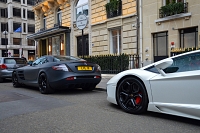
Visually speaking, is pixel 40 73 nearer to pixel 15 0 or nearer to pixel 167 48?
pixel 167 48

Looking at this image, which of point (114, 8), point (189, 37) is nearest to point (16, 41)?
point (114, 8)

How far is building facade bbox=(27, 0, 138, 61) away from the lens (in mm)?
14719

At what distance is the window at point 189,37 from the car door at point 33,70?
26.1 feet

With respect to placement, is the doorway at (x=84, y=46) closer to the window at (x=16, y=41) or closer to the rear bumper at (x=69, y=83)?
the rear bumper at (x=69, y=83)

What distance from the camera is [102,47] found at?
16.9 metres

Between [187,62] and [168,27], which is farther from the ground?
[168,27]

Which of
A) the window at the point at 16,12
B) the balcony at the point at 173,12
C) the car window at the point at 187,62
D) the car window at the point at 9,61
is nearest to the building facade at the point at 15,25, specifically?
the window at the point at 16,12

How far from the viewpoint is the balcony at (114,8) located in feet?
50.5

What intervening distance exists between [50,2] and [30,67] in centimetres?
1683

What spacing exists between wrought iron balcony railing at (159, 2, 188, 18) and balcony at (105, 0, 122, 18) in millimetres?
3613

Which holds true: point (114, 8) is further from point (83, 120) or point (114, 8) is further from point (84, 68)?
point (83, 120)

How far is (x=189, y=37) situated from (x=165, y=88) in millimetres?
8888

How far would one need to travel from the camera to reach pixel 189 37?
1179cm

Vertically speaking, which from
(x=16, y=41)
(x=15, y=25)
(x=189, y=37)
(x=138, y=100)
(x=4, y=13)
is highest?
(x=4, y=13)
